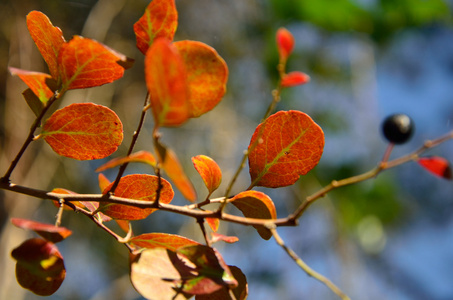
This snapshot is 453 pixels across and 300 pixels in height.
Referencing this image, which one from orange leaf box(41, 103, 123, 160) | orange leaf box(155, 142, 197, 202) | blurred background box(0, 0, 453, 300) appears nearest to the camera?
orange leaf box(155, 142, 197, 202)

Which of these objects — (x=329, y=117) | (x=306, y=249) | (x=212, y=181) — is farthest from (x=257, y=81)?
(x=212, y=181)

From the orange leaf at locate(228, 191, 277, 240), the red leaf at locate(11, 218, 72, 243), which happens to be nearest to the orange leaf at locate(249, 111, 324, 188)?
the orange leaf at locate(228, 191, 277, 240)

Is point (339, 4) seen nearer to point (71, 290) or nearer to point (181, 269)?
point (71, 290)

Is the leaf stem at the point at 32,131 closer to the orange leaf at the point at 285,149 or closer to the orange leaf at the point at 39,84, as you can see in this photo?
the orange leaf at the point at 39,84

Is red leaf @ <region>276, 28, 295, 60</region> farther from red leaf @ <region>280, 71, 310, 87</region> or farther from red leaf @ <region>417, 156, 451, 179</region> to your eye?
red leaf @ <region>417, 156, 451, 179</region>

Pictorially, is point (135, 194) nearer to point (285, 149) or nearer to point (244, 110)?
point (285, 149)
